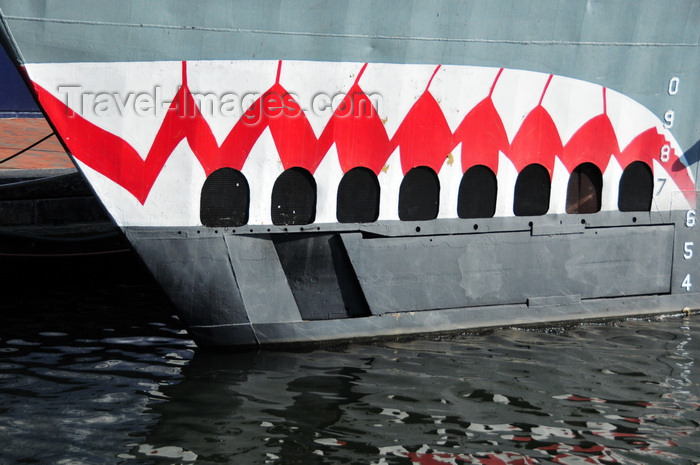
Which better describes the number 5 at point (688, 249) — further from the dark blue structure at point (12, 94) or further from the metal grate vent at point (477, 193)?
the dark blue structure at point (12, 94)

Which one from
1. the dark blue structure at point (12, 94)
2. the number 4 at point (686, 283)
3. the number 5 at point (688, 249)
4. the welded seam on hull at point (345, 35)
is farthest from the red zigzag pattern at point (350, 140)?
the dark blue structure at point (12, 94)

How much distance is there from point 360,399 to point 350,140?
78.7 inches

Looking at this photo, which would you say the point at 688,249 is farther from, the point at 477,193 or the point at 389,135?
the point at 389,135

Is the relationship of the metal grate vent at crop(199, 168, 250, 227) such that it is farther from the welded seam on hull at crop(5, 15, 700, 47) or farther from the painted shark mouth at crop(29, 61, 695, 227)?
the welded seam on hull at crop(5, 15, 700, 47)

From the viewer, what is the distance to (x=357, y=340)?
766 cm

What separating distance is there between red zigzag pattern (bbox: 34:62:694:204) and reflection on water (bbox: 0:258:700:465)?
1.43m

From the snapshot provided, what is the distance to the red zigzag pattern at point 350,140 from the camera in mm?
6809

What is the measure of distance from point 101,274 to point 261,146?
4.61 m

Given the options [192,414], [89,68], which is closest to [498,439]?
[192,414]

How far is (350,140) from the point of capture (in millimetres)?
7355

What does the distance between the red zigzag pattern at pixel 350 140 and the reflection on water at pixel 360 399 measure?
4.70 ft

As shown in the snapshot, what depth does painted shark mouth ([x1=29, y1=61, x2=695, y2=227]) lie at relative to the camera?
22.4ft

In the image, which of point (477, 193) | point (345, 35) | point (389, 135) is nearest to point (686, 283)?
point (477, 193)

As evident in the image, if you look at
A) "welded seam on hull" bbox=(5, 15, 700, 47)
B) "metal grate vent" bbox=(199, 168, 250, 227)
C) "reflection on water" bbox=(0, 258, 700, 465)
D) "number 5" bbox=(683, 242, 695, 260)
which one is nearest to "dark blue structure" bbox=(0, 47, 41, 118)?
"reflection on water" bbox=(0, 258, 700, 465)
